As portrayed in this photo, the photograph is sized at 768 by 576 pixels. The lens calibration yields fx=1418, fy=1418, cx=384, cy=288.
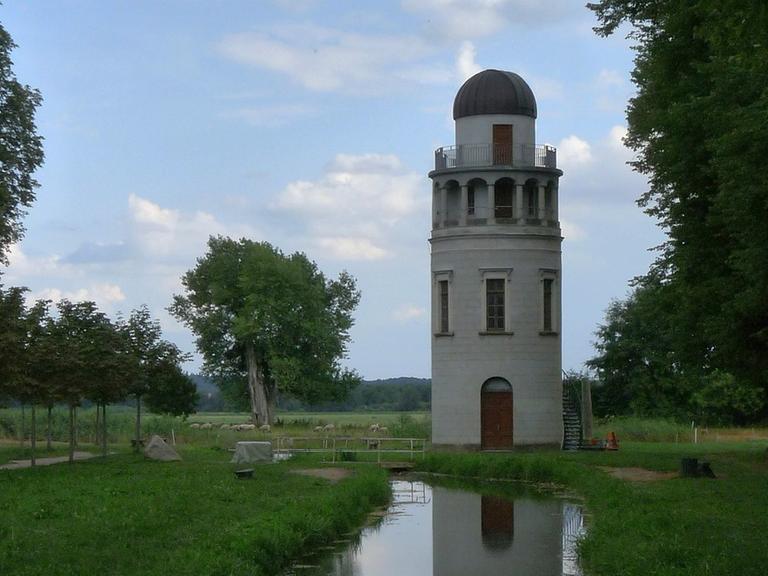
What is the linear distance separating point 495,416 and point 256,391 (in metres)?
39.4

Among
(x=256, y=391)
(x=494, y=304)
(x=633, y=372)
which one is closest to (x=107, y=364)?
(x=494, y=304)

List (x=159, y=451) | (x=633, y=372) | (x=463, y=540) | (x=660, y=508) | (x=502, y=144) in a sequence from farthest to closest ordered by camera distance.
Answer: (x=633, y=372)
(x=502, y=144)
(x=159, y=451)
(x=463, y=540)
(x=660, y=508)

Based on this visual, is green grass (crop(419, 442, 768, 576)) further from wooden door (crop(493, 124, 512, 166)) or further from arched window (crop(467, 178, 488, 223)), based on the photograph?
wooden door (crop(493, 124, 512, 166))

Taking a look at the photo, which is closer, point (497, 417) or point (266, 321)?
point (497, 417)

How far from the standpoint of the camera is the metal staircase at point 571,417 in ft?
193

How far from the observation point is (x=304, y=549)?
86.0ft

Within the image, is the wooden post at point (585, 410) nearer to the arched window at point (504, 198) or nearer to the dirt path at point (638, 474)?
the arched window at point (504, 198)

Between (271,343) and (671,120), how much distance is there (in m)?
59.1

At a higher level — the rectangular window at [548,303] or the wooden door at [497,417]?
the rectangular window at [548,303]

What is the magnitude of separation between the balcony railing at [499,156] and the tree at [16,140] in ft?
59.1

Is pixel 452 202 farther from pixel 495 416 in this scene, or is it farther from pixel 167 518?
pixel 167 518

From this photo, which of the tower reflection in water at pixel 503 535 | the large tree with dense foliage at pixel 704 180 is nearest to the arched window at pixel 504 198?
the large tree with dense foliage at pixel 704 180

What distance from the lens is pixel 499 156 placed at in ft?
193

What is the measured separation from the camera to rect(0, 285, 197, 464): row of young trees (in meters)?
35.8
